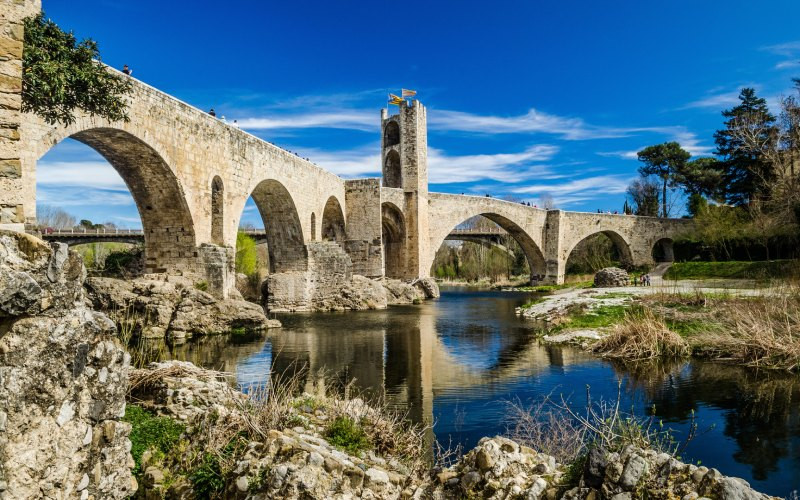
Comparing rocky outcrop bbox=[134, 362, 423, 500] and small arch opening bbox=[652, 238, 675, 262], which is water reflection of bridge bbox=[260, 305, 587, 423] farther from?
small arch opening bbox=[652, 238, 675, 262]

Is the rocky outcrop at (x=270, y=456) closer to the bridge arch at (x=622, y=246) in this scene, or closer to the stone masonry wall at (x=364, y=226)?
the stone masonry wall at (x=364, y=226)

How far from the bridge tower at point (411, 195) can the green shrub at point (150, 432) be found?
24.6m

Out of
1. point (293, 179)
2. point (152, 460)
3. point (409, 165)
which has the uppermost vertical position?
point (409, 165)

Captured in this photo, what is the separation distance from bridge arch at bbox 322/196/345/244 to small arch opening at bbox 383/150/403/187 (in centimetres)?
538

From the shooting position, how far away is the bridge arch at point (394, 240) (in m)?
30.2

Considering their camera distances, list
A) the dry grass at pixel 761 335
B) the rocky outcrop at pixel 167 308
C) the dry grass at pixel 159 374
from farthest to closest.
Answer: the rocky outcrop at pixel 167 308 < the dry grass at pixel 761 335 < the dry grass at pixel 159 374

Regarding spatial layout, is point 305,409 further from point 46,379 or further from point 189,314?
point 189,314

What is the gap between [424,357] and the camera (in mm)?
11539

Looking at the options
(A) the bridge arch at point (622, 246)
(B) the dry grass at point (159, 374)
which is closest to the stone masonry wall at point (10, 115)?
(B) the dry grass at point (159, 374)

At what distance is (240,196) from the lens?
58.7 ft

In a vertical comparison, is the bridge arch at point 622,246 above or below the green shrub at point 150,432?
above

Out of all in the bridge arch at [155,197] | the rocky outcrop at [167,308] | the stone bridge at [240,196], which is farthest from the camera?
the bridge arch at [155,197]

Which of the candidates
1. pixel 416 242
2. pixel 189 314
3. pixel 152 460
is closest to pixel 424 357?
pixel 189 314

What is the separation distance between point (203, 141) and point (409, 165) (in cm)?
1548
